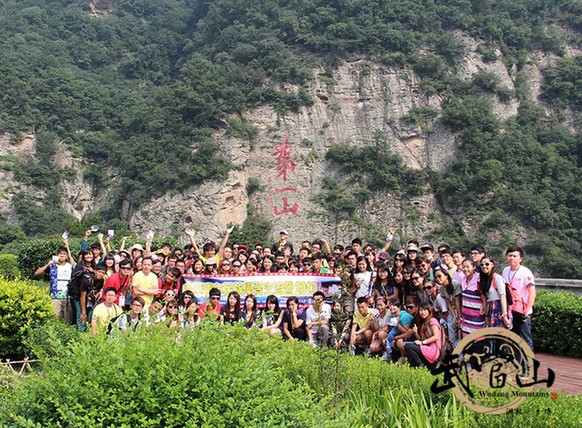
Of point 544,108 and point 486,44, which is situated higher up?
point 486,44

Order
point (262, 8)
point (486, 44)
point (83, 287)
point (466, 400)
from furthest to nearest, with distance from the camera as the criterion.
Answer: point (262, 8), point (486, 44), point (83, 287), point (466, 400)

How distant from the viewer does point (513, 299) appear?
17.9 ft

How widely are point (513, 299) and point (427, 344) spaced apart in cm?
98

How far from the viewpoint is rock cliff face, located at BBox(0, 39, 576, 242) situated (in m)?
31.3

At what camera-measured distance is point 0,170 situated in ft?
113

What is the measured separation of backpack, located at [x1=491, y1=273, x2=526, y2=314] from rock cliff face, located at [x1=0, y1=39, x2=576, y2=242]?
25280 millimetres

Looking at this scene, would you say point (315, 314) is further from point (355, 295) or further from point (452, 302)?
point (452, 302)

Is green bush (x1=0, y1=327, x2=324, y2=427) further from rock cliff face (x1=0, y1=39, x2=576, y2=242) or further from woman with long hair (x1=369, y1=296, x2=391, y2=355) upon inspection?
rock cliff face (x1=0, y1=39, x2=576, y2=242)

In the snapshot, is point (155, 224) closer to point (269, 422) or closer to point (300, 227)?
point (300, 227)

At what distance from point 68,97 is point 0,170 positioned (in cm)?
885

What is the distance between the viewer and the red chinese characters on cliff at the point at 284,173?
31.8 metres

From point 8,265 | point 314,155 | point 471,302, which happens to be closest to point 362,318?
point 471,302

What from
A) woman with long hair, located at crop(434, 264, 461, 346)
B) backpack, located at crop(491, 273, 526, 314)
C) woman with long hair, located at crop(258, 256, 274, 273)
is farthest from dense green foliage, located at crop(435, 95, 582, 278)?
backpack, located at crop(491, 273, 526, 314)

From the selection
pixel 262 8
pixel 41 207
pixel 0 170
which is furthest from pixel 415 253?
pixel 262 8
